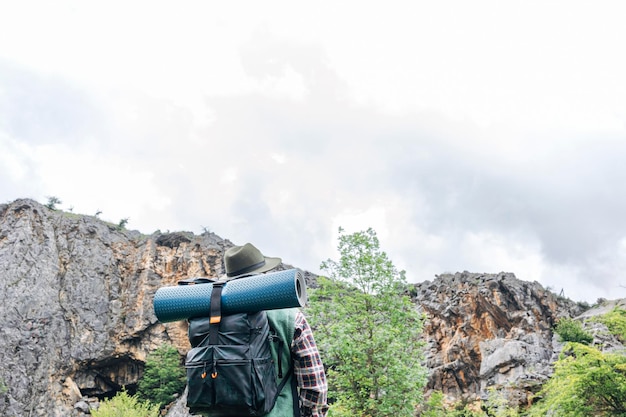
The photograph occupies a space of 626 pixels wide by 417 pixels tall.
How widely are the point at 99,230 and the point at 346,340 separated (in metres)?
26.5

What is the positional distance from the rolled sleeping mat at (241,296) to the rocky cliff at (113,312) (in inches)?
688

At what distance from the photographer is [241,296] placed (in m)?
2.10

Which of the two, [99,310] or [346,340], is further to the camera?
[99,310]

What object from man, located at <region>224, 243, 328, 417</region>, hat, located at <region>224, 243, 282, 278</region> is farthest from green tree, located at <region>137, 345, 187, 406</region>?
man, located at <region>224, 243, 328, 417</region>

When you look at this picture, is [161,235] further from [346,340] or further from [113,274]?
[346,340]

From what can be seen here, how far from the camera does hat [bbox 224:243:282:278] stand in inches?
98.0

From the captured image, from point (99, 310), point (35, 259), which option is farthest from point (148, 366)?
point (35, 259)

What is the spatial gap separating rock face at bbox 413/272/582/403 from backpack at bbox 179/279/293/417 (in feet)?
56.0

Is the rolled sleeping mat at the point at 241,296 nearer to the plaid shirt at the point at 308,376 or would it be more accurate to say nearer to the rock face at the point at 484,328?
the plaid shirt at the point at 308,376

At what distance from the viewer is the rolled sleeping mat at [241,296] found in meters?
2.02

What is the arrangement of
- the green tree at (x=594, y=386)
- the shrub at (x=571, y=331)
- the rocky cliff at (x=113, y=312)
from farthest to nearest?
the rocky cliff at (x=113, y=312)
the shrub at (x=571, y=331)
the green tree at (x=594, y=386)

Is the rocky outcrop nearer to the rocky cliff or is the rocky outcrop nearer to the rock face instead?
the rocky cliff

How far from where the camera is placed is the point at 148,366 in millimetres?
27250

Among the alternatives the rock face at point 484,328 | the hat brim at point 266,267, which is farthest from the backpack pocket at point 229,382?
the rock face at point 484,328
